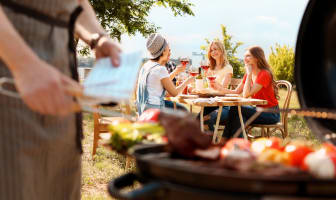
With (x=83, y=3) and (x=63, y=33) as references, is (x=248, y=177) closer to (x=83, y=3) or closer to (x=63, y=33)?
(x=63, y=33)

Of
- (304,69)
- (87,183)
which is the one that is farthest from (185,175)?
(87,183)

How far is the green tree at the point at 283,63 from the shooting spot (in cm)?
2005

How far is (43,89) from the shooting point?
1148mm

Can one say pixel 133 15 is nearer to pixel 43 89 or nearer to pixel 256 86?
pixel 256 86

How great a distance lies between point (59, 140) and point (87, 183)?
3087mm

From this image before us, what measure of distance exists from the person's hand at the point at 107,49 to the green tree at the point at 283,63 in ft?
63.1

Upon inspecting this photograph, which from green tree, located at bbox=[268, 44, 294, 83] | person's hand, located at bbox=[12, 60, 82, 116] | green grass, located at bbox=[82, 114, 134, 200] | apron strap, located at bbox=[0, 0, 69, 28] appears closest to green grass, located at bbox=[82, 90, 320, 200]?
green grass, located at bbox=[82, 114, 134, 200]

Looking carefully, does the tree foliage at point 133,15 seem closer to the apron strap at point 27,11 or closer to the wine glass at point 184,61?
the wine glass at point 184,61

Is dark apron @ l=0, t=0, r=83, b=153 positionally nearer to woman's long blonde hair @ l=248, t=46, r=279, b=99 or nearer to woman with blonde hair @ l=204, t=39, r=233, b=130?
woman's long blonde hair @ l=248, t=46, r=279, b=99

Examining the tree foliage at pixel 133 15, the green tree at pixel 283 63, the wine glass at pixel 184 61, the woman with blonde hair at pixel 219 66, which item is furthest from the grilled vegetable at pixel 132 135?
the green tree at pixel 283 63

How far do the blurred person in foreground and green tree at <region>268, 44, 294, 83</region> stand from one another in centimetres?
1933

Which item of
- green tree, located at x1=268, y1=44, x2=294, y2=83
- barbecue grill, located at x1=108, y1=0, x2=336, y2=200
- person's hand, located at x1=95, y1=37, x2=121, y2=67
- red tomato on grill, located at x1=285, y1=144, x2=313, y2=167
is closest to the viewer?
barbecue grill, located at x1=108, y1=0, x2=336, y2=200

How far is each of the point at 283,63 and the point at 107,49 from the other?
19.8m

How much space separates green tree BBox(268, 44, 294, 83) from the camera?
2005 cm
